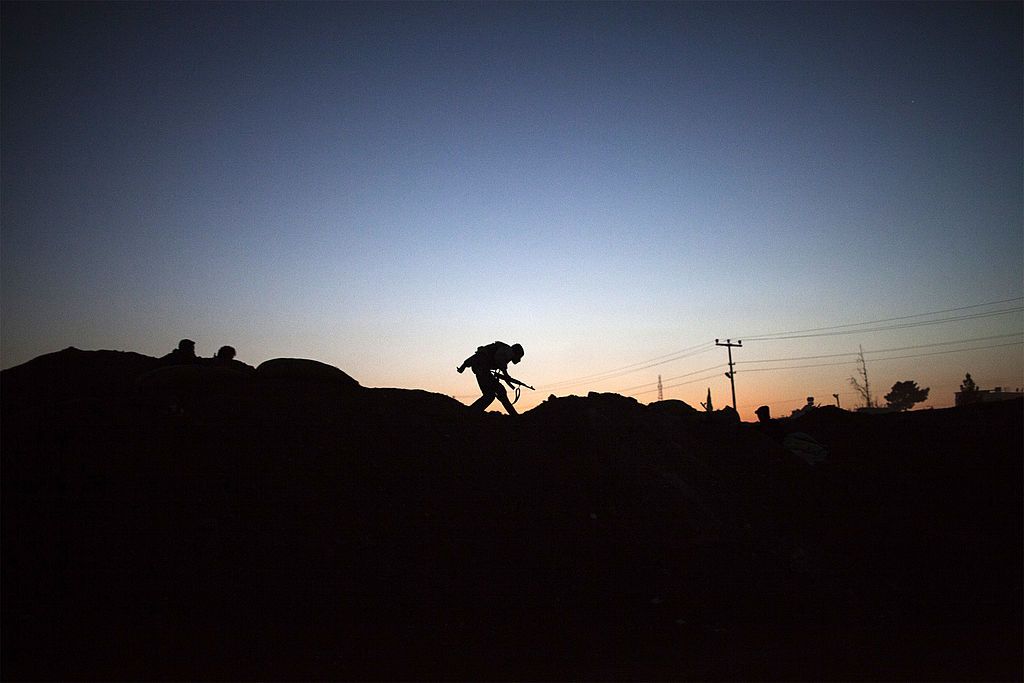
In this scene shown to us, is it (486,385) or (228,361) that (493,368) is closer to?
(486,385)

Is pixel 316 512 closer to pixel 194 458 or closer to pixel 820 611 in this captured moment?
pixel 194 458

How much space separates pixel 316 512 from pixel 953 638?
6.74m

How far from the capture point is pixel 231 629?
5027 millimetres

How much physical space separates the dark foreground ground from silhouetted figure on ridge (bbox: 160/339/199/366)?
0.37m

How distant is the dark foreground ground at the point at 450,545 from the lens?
4.92 metres

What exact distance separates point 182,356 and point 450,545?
19.6 feet

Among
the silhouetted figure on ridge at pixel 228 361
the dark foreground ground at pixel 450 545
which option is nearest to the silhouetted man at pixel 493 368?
the dark foreground ground at pixel 450 545

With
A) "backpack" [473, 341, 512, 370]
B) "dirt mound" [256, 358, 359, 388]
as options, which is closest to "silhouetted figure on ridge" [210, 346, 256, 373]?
"dirt mound" [256, 358, 359, 388]

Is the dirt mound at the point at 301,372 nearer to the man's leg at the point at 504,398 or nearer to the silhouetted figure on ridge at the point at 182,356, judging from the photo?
the silhouetted figure on ridge at the point at 182,356

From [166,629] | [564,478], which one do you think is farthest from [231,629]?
[564,478]

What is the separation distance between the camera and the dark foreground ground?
194 inches

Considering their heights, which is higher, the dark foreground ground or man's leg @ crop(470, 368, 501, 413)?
man's leg @ crop(470, 368, 501, 413)

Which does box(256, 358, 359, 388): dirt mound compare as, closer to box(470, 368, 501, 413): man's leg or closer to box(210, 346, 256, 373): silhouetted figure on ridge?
box(210, 346, 256, 373): silhouetted figure on ridge

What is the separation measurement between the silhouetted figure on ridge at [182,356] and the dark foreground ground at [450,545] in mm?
371
